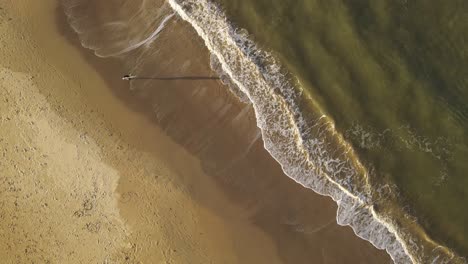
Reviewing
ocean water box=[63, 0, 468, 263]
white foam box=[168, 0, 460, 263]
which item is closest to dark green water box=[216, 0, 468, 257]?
ocean water box=[63, 0, 468, 263]

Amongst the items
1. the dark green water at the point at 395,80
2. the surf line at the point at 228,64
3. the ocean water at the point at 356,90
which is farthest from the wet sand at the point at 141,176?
the dark green water at the point at 395,80

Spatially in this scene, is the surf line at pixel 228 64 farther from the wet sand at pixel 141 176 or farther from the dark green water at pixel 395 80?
the dark green water at pixel 395 80

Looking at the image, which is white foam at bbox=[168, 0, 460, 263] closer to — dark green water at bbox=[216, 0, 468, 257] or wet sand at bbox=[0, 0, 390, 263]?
wet sand at bbox=[0, 0, 390, 263]

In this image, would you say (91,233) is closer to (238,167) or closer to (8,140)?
(8,140)

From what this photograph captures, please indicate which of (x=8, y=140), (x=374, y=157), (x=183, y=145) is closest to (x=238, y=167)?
(x=183, y=145)

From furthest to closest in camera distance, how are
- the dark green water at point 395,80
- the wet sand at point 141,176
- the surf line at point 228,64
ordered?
the dark green water at point 395,80 < the surf line at point 228,64 < the wet sand at point 141,176

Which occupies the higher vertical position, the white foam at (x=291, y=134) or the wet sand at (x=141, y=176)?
the white foam at (x=291, y=134)
